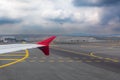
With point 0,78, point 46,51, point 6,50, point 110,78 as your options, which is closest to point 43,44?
point 46,51

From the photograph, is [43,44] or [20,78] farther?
[20,78]

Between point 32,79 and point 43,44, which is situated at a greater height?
point 43,44

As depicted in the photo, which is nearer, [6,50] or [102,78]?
[6,50]

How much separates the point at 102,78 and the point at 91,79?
109 centimetres

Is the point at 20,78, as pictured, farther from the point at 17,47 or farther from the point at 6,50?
the point at 6,50

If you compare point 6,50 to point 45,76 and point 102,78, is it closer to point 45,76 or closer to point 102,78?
point 45,76

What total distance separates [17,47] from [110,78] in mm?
8262

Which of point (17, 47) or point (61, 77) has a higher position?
point (17, 47)

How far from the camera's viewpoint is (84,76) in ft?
68.7

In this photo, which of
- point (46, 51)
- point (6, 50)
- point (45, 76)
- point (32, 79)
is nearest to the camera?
point (6, 50)

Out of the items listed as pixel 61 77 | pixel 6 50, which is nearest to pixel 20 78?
pixel 61 77

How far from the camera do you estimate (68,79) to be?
63.9 ft

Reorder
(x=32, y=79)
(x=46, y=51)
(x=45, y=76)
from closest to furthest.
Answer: (x=46, y=51) < (x=32, y=79) < (x=45, y=76)

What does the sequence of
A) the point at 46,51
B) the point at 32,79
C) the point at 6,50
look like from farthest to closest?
the point at 32,79 < the point at 46,51 < the point at 6,50
